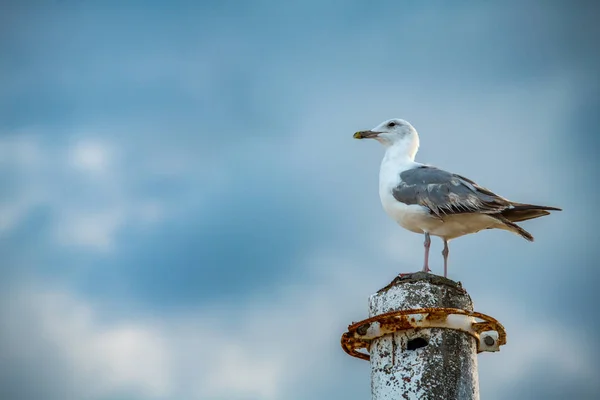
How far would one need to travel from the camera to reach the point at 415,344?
602cm

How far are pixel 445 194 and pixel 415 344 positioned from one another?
2.85 m

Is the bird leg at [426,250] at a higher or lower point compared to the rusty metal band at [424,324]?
higher

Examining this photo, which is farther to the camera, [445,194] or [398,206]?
[398,206]

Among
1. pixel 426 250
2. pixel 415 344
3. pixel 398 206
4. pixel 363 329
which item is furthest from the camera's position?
pixel 398 206

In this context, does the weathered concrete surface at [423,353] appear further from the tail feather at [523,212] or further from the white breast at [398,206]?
the tail feather at [523,212]

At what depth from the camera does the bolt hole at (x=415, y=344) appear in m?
5.97

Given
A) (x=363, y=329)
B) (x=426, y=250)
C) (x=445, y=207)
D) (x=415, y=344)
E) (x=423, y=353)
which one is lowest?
(x=423, y=353)

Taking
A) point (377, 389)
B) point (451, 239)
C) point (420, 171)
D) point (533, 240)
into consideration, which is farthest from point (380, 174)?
point (377, 389)

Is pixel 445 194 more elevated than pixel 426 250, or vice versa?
pixel 445 194

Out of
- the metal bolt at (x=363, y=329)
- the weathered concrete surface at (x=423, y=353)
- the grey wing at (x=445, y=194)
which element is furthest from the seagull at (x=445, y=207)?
the metal bolt at (x=363, y=329)

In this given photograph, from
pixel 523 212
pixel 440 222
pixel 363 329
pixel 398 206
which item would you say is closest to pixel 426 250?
pixel 440 222

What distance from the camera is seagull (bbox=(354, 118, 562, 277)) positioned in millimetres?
8297

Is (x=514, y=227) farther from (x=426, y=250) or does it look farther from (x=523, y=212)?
(x=426, y=250)

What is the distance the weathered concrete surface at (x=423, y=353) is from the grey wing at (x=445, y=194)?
2110 millimetres
